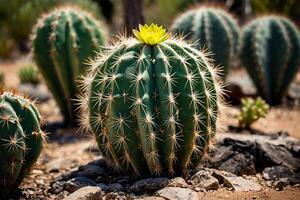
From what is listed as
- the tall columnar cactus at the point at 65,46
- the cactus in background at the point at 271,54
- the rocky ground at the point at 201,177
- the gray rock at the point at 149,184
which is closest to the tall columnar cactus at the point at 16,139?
the rocky ground at the point at 201,177

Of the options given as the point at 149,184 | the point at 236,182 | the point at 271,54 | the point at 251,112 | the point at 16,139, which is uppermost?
the point at 271,54

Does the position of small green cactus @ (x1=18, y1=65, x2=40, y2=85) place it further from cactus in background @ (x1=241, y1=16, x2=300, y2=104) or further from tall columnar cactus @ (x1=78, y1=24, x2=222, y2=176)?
tall columnar cactus @ (x1=78, y1=24, x2=222, y2=176)

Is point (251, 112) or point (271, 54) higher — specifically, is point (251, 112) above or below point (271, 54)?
below

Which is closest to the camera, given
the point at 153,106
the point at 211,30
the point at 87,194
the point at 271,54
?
the point at 87,194

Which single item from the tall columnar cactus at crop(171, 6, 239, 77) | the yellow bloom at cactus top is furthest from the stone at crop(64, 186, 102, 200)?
the tall columnar cactus at crop(171, 6, 239, 77)

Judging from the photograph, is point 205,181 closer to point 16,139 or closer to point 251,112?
point 16,139

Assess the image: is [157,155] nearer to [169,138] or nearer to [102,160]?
[169,138]

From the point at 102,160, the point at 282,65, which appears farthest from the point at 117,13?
the point at 102,160

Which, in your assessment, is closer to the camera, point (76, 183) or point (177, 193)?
point (177, 193)

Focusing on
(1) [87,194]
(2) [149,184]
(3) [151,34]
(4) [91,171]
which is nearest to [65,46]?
(4) [91,171]
